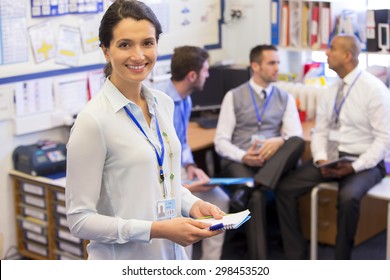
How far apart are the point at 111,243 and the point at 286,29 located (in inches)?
131

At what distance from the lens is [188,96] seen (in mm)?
3811

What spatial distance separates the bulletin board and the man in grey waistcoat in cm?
85

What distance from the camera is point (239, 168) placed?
409cm

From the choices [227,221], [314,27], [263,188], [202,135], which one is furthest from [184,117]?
[227,221]

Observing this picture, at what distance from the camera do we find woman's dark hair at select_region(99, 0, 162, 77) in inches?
72.1

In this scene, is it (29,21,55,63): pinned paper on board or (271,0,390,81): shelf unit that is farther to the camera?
(271,0,390,81): shelf unit

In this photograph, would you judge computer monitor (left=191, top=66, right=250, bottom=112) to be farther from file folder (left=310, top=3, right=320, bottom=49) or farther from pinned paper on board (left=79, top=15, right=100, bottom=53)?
pinned paper on board (left=79, top=15, right=100, bottom=53)

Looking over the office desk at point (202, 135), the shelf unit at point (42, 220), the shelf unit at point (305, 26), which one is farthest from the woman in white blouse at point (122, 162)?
the shelf unit at point (305, 26)

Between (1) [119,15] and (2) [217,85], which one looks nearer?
(1) [119,15]

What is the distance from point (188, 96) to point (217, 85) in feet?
3.54

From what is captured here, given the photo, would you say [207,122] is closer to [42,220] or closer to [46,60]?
[46,60]

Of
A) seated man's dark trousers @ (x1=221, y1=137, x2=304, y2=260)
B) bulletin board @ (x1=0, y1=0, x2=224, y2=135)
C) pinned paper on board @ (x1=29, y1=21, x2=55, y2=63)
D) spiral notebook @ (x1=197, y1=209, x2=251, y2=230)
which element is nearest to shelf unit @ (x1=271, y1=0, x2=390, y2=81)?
seated man's dark trousers @ (x1=221, y1=137, x2=304, y2=260)

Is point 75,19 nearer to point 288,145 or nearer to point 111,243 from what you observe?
point 288,145
